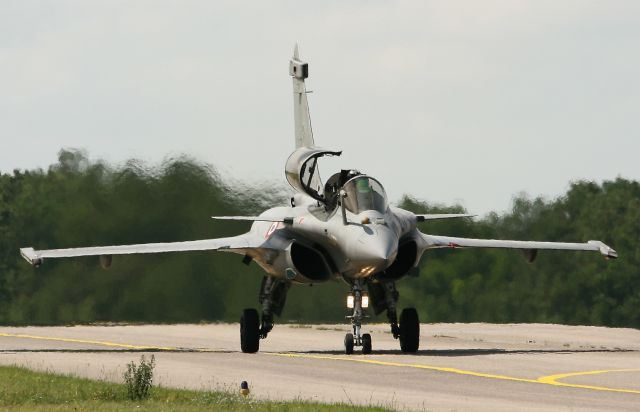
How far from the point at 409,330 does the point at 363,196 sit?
320cm

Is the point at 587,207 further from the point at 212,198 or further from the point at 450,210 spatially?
the point at 212,198

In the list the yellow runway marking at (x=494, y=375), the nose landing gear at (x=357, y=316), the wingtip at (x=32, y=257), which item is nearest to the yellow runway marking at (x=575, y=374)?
the yellow runway marking at (x=494, y=375)

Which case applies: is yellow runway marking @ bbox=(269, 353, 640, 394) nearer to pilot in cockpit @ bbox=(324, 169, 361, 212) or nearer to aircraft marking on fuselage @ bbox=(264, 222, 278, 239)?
aircraft marking on fuselage @ bbox=(264, 222, 278, 239)

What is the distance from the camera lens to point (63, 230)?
42.2 meters

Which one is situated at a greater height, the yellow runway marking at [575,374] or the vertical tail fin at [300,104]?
the vertical tail fin at [300,104]

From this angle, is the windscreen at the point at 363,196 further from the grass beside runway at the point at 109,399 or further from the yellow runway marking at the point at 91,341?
the grass beside runway at the point at 109,399

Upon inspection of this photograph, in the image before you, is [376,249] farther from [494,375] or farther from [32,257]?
[32,257]

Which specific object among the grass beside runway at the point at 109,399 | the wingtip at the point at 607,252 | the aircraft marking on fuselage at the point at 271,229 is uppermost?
the aircraft marking on fuselage at the point at 271,229

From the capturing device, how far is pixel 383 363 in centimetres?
2462

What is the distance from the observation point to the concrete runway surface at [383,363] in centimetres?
1875

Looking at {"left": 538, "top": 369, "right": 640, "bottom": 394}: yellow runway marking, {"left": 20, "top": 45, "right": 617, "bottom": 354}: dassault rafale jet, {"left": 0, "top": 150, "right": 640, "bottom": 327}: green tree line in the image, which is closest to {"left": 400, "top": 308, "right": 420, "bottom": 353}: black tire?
{"left": 20, "top": 45, "right": 617, "bottom": 354}: dassault rafale jet

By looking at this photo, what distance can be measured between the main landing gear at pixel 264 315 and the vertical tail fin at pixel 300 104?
585 cm

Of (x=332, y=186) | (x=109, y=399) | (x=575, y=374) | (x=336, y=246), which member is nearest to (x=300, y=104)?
(x=332, y=186)

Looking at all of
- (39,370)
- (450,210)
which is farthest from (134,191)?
(39,370)
